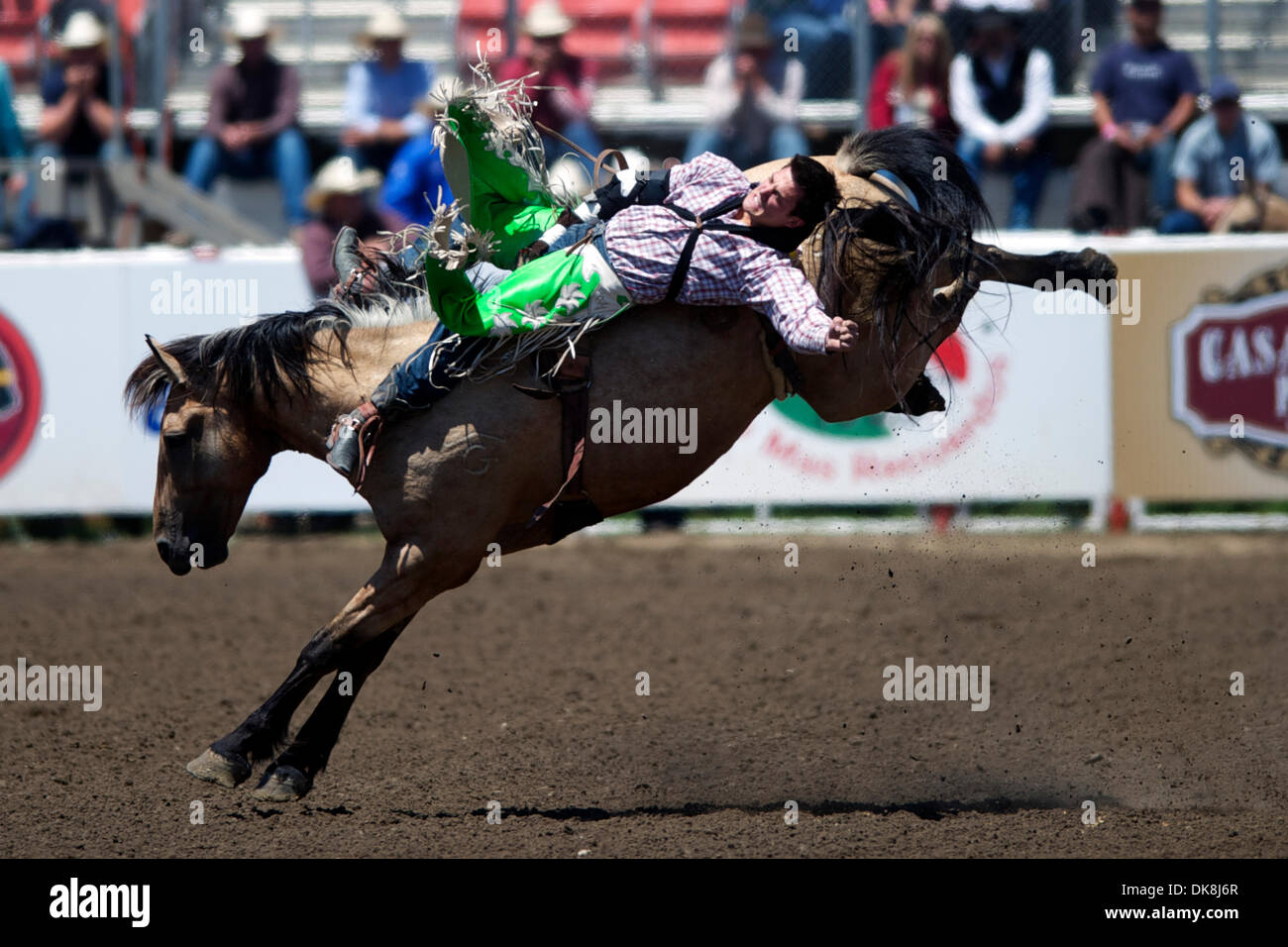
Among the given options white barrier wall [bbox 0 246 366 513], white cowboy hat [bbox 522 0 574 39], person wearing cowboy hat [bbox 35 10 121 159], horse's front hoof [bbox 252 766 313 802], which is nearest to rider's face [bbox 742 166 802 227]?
horse's front hoof [bbox 252 766 313 802]

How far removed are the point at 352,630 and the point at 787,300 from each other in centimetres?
172

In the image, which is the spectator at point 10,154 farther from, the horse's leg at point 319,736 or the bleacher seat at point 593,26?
the horse's leg at point 319,736

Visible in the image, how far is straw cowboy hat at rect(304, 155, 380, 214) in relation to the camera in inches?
381

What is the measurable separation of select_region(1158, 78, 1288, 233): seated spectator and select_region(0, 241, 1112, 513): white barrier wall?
109 centimetres

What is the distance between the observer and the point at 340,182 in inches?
381

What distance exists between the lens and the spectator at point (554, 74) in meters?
10.2

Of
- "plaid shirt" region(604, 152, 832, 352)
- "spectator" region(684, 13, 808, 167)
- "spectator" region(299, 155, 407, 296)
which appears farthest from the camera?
"spectator" region(684, 13, 808, 167)

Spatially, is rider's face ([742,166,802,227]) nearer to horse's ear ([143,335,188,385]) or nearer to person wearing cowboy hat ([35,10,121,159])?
horse's ear ([143,335,188,385])

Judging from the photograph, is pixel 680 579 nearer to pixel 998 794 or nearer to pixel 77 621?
pixel 77 621

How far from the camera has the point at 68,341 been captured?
388 inches

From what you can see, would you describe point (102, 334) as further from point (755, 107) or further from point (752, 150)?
point (755, 107)
